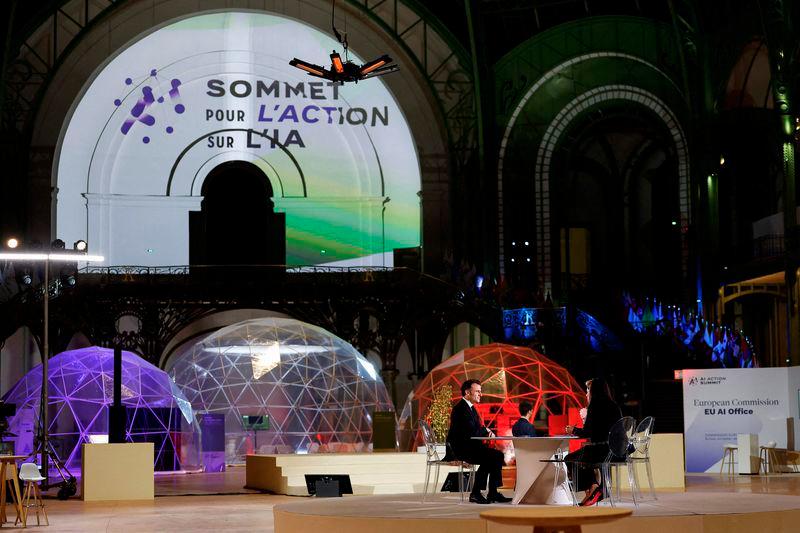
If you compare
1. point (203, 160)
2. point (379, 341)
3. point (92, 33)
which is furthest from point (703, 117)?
point (92, 33)

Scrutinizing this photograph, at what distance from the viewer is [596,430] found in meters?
11.5

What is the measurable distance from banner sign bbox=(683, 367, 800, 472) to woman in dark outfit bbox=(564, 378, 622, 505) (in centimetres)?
1137

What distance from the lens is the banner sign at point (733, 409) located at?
2214 centimetres

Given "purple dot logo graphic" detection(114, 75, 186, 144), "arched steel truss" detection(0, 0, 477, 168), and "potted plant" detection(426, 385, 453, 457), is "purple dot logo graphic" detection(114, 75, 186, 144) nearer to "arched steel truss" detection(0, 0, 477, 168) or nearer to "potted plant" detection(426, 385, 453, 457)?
"arched steel truss" detection(0, 0, 477, 168)

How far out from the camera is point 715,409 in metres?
22.6

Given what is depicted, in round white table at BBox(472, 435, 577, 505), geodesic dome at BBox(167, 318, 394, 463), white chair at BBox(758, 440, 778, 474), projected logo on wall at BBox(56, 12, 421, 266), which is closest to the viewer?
round white table at BBox(472, 435, 577, 505)

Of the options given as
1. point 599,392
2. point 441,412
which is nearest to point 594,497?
point 599,392

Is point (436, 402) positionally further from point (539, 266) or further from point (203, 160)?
point (203, 160)

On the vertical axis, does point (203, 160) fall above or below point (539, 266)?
above

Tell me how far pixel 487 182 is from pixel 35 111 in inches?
475

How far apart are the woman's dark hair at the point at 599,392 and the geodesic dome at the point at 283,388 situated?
586 inches

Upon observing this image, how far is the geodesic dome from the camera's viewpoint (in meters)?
Answer: 26.6

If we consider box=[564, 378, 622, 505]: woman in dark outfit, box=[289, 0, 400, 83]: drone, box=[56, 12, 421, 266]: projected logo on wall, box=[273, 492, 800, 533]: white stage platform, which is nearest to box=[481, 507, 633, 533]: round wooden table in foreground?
box=[273, 492, 800, 533]: white stage platform

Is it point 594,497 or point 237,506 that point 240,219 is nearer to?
point 237,506
